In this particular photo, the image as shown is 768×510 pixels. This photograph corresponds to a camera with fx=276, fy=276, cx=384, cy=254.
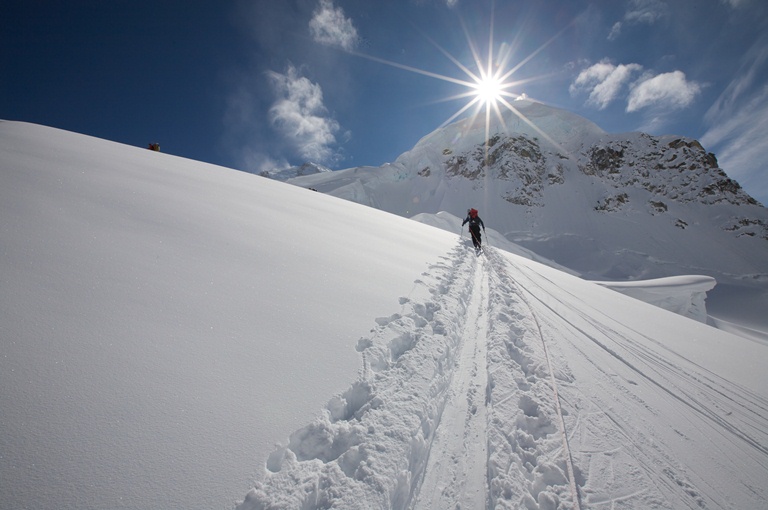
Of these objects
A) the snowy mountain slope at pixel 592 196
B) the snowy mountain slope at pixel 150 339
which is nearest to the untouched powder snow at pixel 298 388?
the snowy mountain slope at pixel 150 339

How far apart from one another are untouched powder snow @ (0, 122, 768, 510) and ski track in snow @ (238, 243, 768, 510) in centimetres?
1

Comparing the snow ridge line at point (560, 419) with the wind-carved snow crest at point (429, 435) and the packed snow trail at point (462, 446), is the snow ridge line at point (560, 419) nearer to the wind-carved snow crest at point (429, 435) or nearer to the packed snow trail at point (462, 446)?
the wind-carved snow crest at point (429, 435)

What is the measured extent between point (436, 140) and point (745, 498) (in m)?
98.4

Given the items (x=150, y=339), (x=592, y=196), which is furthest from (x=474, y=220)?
(x=592, y=196)

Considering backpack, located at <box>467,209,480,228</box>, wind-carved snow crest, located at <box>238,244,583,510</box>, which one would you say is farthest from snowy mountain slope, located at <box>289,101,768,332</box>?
wind-carved snow crest, located at <box>238,244,583,510</box>

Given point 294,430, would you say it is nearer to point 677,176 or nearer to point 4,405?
point 4,405

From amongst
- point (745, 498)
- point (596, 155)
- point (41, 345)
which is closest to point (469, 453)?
point (745, 498)

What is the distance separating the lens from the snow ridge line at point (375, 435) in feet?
5.30

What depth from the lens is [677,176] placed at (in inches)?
2457

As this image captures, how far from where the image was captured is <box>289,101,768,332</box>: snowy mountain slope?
46.1m

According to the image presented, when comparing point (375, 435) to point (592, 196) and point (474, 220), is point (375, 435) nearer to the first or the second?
point (474, 220)

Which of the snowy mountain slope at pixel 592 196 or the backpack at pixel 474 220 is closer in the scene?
the backpack at pixel 474 220

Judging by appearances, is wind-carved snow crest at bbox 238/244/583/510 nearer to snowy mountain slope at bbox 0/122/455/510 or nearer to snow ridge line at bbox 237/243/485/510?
snow ridge line at bbox 237/243/485/510

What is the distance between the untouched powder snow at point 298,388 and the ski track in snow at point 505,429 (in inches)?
0.6
